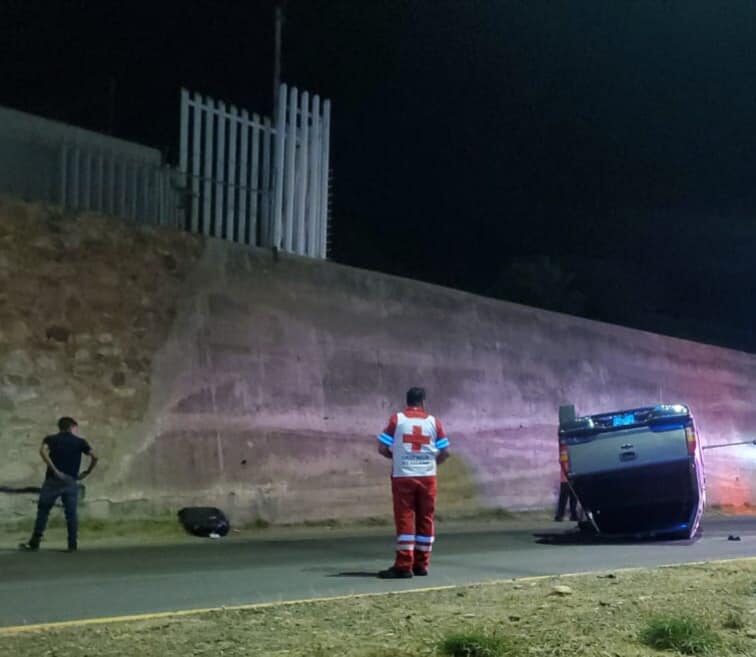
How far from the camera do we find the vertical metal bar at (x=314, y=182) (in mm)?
18531

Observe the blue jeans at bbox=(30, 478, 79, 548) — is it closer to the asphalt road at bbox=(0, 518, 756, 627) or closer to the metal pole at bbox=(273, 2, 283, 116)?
the asphalt road at bbox=(0, 518, 756, 627)

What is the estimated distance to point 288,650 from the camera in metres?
6.38

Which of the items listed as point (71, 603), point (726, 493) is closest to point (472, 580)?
A: point (71, 603)

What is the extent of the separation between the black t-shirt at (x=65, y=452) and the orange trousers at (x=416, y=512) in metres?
4.73

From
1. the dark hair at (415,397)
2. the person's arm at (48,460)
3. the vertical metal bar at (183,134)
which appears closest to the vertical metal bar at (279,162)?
Answer: the vertical metal bar at (183,134)

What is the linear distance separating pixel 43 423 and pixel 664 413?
7.88 metres

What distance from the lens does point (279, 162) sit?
1803cm

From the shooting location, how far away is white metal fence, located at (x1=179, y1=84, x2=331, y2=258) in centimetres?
1719

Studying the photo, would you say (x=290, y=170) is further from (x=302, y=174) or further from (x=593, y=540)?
(x=593, y=540)

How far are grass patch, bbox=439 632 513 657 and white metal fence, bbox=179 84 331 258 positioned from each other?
1151 cm

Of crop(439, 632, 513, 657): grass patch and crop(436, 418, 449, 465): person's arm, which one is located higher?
crop(436, 418, 449, 465): person's arm

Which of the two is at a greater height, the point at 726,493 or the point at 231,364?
the point at 231,364

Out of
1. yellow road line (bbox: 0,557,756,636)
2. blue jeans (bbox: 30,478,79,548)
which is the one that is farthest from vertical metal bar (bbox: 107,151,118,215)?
yellow road line (bbox: 0,557,756,636)

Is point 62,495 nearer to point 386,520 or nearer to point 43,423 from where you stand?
point 43,423
